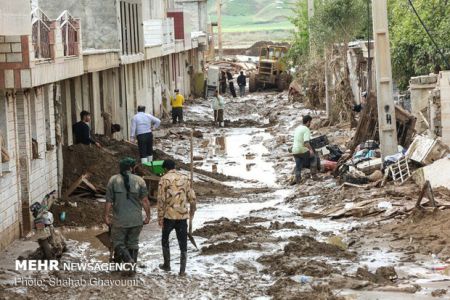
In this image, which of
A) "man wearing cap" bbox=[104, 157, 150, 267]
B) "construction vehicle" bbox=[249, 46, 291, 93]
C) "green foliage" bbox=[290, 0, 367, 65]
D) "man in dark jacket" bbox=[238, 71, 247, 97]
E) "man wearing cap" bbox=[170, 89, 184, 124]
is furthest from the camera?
"construction vehicle" bbox=[249, 46, 291, 93]

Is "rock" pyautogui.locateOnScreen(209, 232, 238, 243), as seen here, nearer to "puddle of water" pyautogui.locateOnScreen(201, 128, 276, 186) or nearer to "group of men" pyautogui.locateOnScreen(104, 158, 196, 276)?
"group of men" pyautogui.locateOnScreen(104, 158, 196, 276)

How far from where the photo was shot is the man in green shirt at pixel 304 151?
888 inches

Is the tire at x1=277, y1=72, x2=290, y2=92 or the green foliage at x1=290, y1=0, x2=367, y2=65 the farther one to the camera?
the tire at x1=277, y1=72, x2=290, y2=92

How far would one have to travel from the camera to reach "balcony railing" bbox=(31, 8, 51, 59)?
59.0 feet

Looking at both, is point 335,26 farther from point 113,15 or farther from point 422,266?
point 422,266

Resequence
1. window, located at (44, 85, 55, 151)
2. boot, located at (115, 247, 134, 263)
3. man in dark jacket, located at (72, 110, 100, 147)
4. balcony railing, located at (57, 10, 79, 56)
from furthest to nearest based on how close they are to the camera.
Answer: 1. man in dark jacket, located at (72, 110, 100, 147)
2. balcony railing, located at (57, 10, 79, 56)
3. window, located at (44, 85, 55, 151)
4. boot, located at (115, 247, 134, 263)

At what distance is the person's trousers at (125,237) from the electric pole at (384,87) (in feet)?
31.0

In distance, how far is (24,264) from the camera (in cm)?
1397

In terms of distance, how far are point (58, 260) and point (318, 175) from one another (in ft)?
32.1

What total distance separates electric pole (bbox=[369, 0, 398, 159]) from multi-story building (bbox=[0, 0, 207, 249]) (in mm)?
6088

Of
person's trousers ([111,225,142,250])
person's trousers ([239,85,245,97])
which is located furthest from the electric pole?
person's trousers ([239,85,245,97])

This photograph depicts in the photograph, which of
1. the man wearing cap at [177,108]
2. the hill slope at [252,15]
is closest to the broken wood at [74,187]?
the man wearing cap at [177,108]

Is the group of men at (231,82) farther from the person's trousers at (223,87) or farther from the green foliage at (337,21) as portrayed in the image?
the green foliage at (337,21)

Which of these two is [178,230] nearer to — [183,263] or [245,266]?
[183,263]
